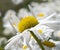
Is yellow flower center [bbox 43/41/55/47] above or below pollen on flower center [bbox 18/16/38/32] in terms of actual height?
below

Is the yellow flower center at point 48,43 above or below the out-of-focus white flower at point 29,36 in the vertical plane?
below

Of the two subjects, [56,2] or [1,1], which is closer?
[56,2]

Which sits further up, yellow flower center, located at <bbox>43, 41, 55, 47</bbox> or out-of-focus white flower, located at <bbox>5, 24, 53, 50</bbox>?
out-of-focus white flower, located at <bbox>5, 24, 53, 50</bbox>

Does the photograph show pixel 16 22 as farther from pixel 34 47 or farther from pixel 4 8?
pixel 4 8

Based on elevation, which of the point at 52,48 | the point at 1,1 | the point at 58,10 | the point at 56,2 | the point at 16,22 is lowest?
the point at 52,48

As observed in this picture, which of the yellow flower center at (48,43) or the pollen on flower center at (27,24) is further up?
the pollen on flower center at (27,24)

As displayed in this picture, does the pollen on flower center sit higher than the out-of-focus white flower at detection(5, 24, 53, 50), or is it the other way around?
the pollen on flower center

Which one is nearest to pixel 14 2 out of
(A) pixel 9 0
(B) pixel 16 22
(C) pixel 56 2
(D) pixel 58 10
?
(A) pixel 9 0

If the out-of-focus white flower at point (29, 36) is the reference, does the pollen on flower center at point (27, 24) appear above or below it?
above

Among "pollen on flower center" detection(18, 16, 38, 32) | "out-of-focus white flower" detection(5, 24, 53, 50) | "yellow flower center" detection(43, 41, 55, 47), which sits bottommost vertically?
"yellow flower center" detection(43, 41, 55, 47)

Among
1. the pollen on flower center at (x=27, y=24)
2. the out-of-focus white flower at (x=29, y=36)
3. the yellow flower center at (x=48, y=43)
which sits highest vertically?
the pollen on flower center at (x=27, y=24)

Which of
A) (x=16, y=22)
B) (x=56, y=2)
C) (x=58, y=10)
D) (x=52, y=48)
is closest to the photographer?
(x=52, y=48)
